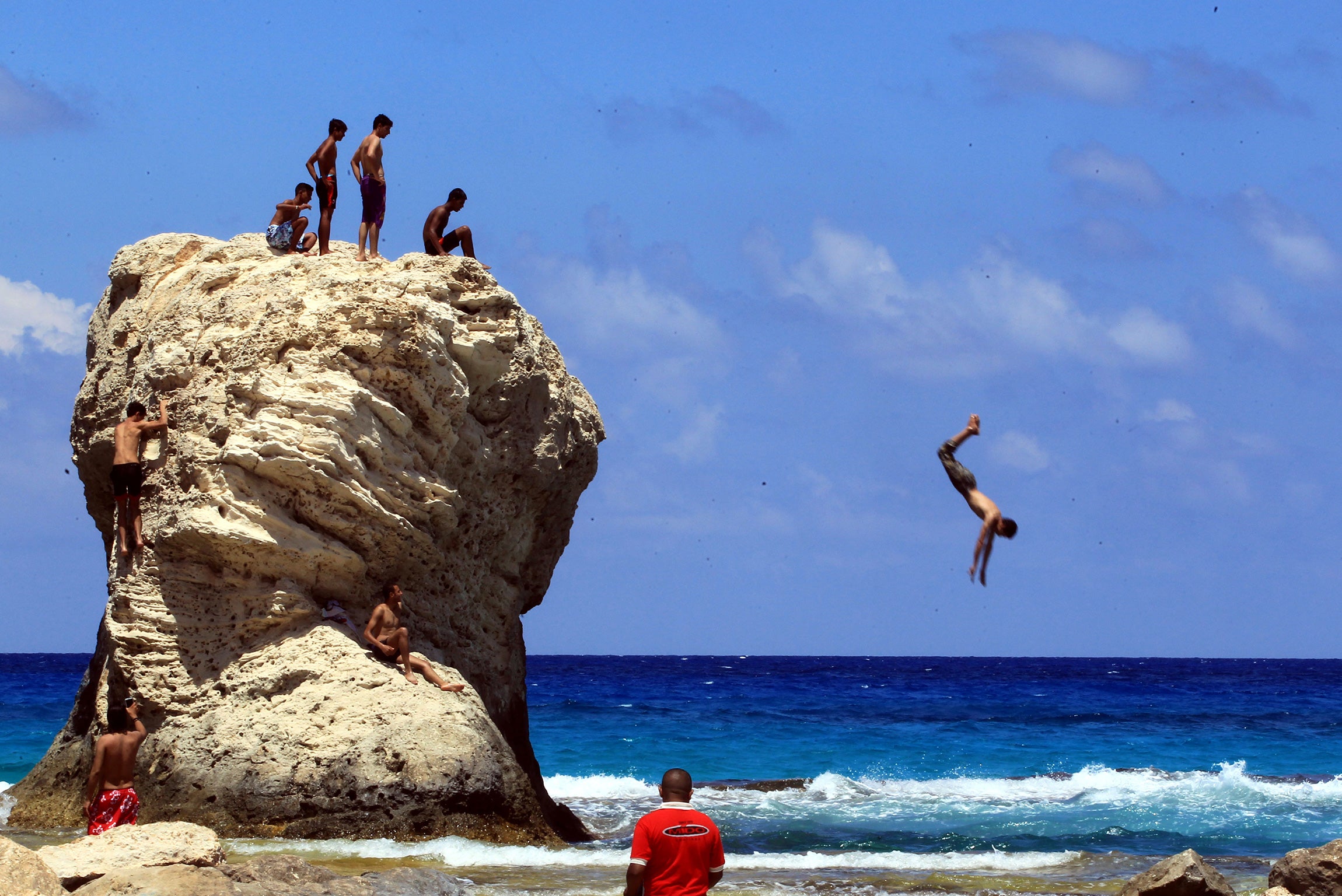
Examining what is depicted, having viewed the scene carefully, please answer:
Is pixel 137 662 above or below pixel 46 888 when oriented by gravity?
above

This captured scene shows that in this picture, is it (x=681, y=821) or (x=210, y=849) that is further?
(x=210, y=849)

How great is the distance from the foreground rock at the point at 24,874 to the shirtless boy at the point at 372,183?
8023mm

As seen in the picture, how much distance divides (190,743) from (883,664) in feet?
266

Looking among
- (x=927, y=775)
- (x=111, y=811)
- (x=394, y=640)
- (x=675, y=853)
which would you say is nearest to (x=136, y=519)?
(x=394, y=640)

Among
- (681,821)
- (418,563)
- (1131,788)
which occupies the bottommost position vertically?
(1131,788)

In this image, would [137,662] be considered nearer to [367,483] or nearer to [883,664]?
[367,483]

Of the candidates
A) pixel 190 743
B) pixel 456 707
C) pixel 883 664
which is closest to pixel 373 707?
pixel 456 707

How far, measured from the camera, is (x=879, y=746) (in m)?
29.7

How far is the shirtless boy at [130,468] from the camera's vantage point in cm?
1293

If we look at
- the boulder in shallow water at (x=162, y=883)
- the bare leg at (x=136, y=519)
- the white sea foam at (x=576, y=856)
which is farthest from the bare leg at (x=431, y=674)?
the boulder in shallow water at (x=162, y=883)

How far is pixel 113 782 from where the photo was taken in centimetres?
1047

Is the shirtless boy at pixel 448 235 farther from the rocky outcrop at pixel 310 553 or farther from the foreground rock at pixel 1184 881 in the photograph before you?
the foreground rock at pixel 1184 881

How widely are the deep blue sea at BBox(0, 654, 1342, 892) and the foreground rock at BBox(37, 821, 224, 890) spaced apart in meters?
2.91

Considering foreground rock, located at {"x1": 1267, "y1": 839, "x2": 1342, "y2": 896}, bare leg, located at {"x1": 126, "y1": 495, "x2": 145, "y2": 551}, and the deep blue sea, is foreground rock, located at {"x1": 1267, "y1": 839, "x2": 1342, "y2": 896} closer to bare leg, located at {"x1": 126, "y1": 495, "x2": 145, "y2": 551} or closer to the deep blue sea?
the deep blue sea
